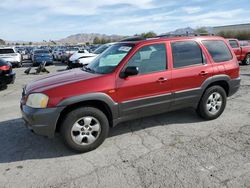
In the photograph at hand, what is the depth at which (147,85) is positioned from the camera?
461 cm

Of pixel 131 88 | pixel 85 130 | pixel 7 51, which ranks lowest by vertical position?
pixel 85 130

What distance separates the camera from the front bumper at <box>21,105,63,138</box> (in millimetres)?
3977

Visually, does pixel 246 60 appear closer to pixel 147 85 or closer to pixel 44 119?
pixel 147 85

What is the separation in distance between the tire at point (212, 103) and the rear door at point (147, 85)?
90cm

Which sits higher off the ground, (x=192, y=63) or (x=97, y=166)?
(x=192, y=63)

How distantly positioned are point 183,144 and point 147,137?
2.25 ft

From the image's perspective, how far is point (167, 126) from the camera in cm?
532

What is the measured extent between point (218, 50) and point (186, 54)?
0.90 metres

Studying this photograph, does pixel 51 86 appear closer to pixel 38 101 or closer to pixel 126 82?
pixel 38 101

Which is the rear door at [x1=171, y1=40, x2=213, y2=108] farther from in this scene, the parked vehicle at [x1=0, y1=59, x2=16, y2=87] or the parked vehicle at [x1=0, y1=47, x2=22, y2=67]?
the parked vehicle at [x1=0, y1=47, x2=22, y2=67]

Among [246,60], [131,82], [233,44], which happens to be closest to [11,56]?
[233,44]

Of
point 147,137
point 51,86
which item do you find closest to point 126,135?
point 147,137

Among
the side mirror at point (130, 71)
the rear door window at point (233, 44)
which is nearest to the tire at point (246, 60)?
the rear door window at point (233, 44)

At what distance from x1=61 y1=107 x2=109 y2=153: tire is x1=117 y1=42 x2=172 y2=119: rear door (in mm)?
447
